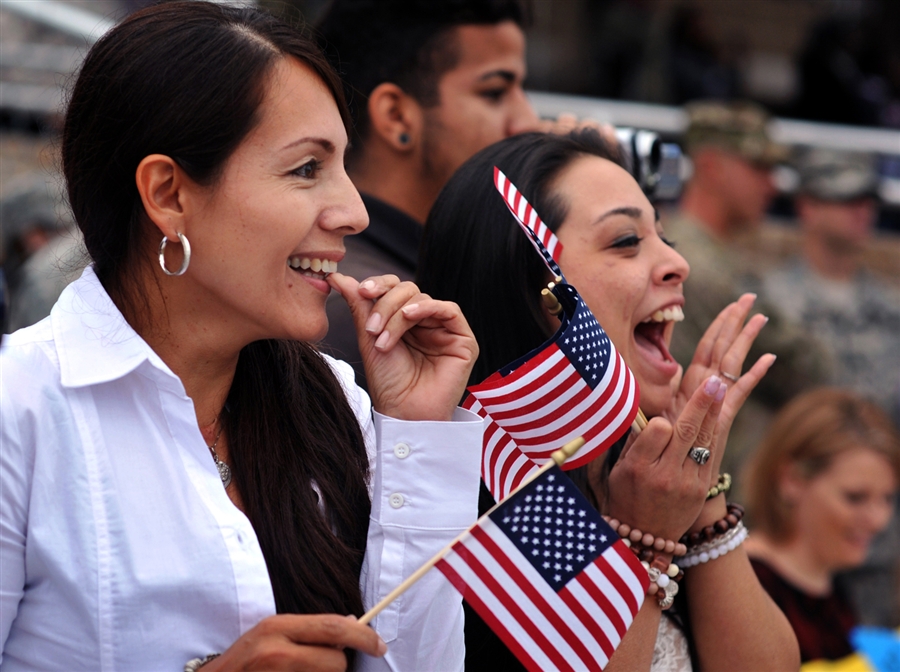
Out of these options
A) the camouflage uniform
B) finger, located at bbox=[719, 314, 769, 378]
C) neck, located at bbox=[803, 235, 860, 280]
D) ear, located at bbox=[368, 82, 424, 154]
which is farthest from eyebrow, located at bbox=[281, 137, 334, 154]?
neck, located at bbox=[803, 235, 860, 280]

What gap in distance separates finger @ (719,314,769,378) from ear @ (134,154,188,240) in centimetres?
153

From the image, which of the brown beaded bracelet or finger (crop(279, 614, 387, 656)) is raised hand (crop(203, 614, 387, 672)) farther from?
the brown beaded bracelet

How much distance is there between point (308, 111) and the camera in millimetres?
2180

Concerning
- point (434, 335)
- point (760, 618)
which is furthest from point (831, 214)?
point (434, 335)

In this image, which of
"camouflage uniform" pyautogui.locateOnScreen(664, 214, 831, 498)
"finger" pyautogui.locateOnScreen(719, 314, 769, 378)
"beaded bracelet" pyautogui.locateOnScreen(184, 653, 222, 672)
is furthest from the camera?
"camouflage uniform" pyautogui.locateOnScreen(664, 214, 831, 498)

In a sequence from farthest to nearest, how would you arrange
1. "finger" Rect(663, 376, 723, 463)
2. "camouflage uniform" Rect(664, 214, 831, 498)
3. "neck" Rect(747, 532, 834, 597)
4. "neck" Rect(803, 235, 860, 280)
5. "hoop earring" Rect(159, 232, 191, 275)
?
"neck" Rect(803, 235, 860, 280) → "camouflage uniform" Rect(664, 214, 831, 498) → "neck" Rect(747, 532, 834, 597) → "finger" Rect(663, 376, 723, 463) → "hoop earring" Rect(159, 232, 191, 275)

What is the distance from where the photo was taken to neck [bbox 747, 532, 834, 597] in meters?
4.30

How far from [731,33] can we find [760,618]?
1181cm

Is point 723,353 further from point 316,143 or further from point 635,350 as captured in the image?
point 316,143

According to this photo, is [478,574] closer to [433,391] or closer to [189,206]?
[433,391]

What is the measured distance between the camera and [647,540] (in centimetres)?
257

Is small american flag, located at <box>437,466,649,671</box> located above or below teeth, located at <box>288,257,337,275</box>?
below

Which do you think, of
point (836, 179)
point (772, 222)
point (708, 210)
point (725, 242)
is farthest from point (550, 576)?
point (772, 222)

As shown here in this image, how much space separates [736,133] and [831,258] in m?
0.94
